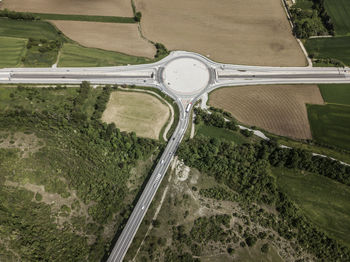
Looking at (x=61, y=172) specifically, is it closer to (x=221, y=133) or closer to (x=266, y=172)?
(x=221, y=133)

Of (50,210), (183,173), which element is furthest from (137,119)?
(50,210)

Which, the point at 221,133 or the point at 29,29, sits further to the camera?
the point at 29,29

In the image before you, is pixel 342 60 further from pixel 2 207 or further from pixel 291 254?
pixel 2 207

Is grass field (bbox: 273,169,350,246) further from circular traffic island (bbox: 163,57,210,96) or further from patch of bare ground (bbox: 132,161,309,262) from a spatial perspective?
circular traffic island (bbox: 163,57,210,96)

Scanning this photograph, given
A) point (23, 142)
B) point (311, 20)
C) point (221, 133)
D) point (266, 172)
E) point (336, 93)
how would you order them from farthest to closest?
point (311, 20), point (336, 93), point (221, 133), point (23, 142), point (266, 172)

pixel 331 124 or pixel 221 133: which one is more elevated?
pixel 331 124

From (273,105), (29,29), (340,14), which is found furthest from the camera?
(340,14)

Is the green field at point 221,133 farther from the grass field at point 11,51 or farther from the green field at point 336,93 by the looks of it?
the grass field at point 11,51

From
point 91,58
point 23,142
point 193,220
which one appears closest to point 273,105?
point 193,220
